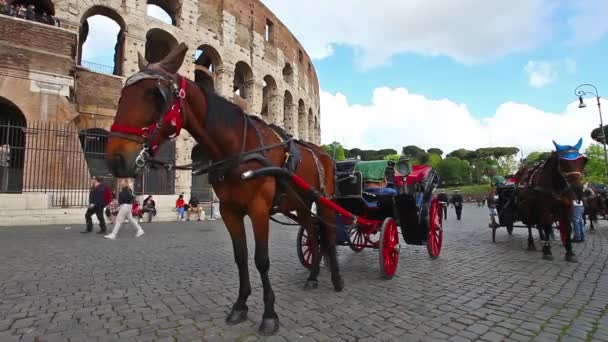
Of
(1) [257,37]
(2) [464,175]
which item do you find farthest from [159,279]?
(2) [464,175]

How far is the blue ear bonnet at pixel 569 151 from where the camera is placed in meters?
5.21

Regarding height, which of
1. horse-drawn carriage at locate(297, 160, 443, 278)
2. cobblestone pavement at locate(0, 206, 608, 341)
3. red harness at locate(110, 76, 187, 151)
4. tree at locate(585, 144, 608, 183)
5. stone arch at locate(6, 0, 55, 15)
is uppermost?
stone arch at locate(6, 0, 55, 15)

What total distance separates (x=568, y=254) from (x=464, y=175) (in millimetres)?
87180

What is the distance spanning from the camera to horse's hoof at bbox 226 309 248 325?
281cm

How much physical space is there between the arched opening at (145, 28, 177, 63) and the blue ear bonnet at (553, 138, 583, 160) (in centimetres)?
1964

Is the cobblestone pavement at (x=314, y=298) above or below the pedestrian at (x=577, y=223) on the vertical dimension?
below

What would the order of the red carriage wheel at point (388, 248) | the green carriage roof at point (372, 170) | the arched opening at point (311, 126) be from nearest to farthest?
1. the red carriage wheel at point (388, 248)
2. the green carriage roof at point (372, 170)
3. the arched opening at point (311, 126)

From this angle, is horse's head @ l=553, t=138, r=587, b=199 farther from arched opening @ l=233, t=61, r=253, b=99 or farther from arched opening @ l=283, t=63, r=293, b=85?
arched opening @ l=283, t=63, r=293, b=85

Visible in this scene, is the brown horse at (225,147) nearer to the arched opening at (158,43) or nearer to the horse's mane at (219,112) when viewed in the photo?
the horse's mane at (219,112)

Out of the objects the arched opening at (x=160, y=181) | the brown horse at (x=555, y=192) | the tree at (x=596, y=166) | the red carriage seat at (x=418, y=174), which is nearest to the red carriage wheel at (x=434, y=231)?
the red carriage seat at (x=418, y=174)

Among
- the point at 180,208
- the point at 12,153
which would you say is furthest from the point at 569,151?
the point at 12,153

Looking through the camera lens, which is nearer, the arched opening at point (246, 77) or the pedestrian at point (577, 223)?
the pedestrian at point (577, 223)

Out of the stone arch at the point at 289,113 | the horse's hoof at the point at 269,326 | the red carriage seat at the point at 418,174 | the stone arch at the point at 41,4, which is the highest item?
the stone arch at the point at 41,4

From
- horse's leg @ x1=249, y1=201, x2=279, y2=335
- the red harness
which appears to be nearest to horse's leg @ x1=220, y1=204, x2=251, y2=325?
horse's leg @ x1=249, y1=201, x2=279, y2=335
